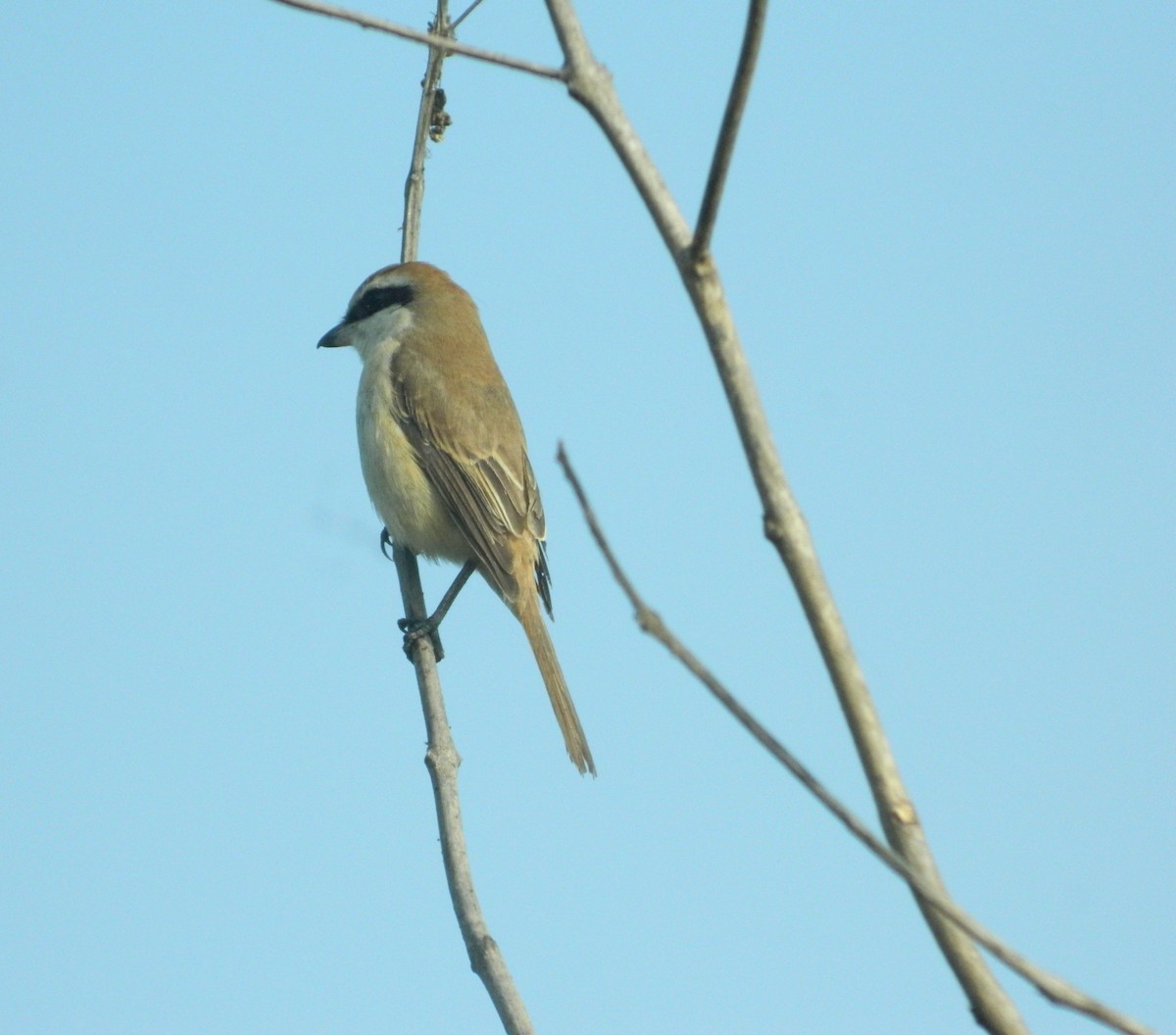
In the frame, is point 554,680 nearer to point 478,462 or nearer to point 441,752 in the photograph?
point 478,462

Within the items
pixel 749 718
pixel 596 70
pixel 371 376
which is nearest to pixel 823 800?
pixel 749 718

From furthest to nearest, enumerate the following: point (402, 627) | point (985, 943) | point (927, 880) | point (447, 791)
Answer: point (402, 627), point (447, 791), point (927, 880), point (985, 943)

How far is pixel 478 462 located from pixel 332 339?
4.44ft

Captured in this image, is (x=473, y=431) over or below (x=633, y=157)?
over

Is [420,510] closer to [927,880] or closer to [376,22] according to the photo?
[376,22]

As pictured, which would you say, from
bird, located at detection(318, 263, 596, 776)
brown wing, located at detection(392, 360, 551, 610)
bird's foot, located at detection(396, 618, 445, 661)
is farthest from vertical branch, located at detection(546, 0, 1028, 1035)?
brown wing, located at detection(392, 360, 551, 610)

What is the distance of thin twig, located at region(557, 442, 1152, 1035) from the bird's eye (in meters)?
5.86

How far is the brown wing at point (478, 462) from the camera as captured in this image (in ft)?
21.2

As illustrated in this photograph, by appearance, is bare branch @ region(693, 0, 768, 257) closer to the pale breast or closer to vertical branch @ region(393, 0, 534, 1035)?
vertical branch @ region(393, 0, 534, 1035)

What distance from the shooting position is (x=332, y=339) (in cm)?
754

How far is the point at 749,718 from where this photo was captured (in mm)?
1464

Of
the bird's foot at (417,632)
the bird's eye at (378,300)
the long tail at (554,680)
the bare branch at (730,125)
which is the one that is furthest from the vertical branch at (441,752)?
the bird's eye at (378,300)

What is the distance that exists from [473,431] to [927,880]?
538 cm

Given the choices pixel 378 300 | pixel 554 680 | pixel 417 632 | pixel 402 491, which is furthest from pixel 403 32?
pixel 378 300
